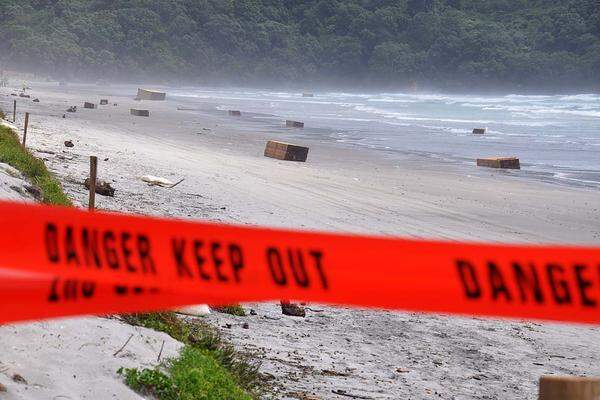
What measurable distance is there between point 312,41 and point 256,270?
12282 cm

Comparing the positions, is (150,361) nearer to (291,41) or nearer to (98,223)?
(98,223)

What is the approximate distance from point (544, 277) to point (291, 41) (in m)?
123

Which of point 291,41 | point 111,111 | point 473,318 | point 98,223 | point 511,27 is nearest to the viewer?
point 98,223

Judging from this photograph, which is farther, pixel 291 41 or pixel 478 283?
pixel 291 41

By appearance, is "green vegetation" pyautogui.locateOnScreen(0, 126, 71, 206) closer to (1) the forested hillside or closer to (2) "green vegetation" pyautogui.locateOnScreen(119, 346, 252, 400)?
(2) "green vegetation" pyautogui.locateOnScreen(119, 346, 252, 400)

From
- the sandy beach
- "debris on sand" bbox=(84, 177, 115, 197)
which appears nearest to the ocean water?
the sandy beach

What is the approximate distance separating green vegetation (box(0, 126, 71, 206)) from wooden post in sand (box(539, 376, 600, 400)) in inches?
269

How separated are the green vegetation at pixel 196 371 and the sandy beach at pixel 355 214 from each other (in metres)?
0.19

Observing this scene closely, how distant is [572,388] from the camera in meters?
2.27

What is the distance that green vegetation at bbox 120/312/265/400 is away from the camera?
4.69m

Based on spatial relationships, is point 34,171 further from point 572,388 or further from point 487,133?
point 487,133

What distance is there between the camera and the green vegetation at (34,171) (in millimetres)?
9055

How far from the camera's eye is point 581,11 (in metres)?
106

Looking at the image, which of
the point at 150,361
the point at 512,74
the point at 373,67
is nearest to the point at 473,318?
the point at 150,361
